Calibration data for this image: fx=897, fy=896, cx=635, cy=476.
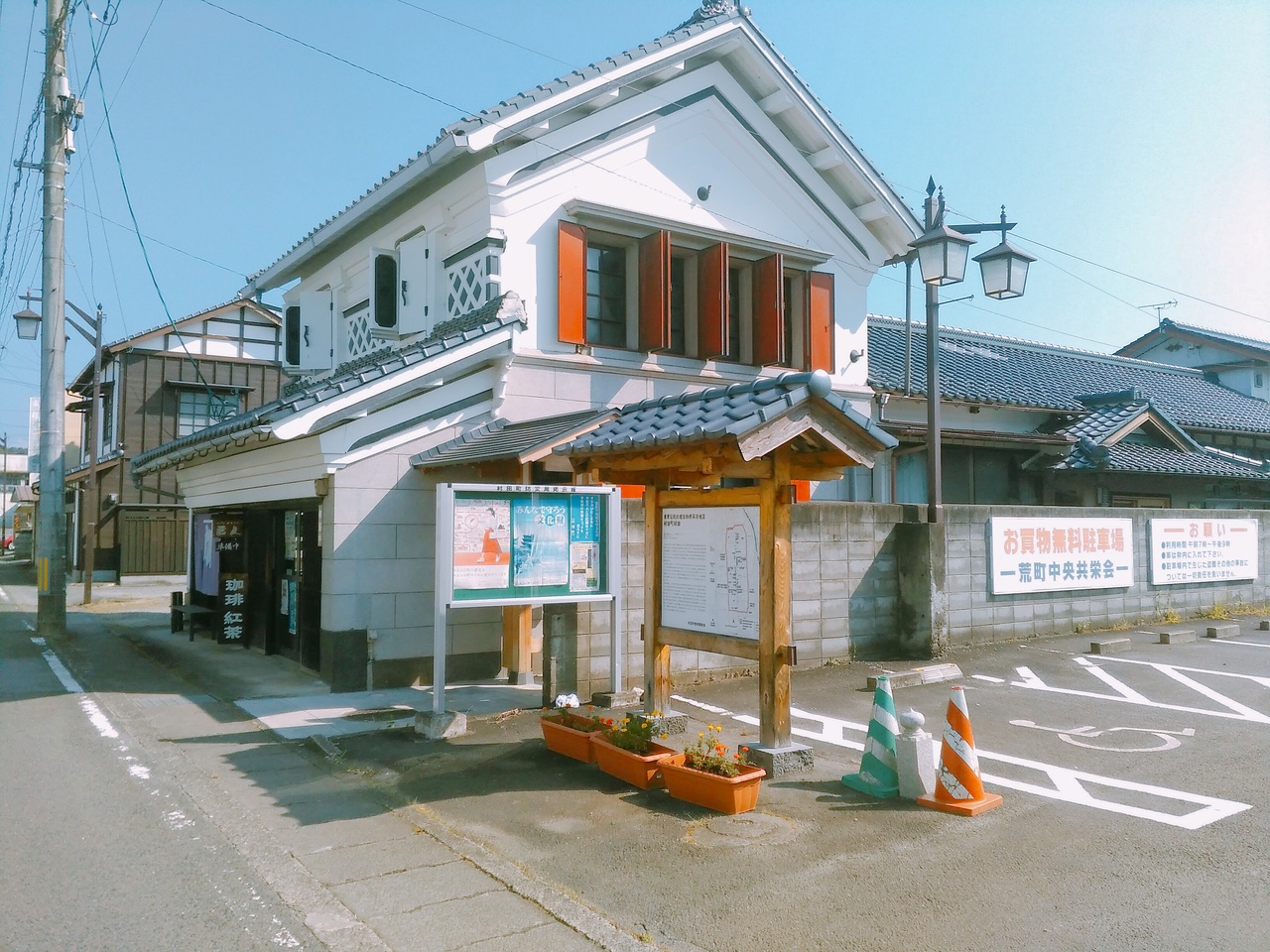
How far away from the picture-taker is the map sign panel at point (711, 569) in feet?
22.6

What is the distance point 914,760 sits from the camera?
6.22m

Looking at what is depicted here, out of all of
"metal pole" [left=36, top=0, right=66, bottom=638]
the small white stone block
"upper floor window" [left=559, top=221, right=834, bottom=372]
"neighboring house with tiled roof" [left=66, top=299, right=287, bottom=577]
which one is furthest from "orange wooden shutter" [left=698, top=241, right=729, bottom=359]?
"neighboring house with tiled roof" [left=66, top=299, right=287, bottom=577]

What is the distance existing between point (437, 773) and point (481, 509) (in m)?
2.25

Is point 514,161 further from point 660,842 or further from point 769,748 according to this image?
point 660,842

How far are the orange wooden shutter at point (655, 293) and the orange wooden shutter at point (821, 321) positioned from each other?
2.98m

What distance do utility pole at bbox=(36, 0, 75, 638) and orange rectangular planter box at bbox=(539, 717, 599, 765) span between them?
11870 millimetres

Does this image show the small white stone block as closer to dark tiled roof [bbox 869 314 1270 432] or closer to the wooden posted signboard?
the wooden posted signboard

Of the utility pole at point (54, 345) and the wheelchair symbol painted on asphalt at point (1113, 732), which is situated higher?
Result: the utility pole at point (54, 345)

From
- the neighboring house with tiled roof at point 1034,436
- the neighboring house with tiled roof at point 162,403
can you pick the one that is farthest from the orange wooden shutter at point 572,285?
the neighboring house with tiled roof at point 162,403

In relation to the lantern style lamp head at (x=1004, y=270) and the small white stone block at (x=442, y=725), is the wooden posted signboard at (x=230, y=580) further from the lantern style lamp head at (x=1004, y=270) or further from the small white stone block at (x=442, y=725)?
the lantern style lamp head at (x=1004, y=270)

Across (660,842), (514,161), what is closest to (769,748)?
(660,842)

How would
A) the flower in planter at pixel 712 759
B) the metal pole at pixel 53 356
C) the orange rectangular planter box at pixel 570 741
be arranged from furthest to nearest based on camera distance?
the metal pole at pixel 53 356 → the orange rectangular planter box at pixel 570 741 → the flower in planter at pixel 712 759

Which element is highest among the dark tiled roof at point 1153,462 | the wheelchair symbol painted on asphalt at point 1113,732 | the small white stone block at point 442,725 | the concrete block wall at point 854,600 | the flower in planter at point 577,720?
the dark tiled roof at point 1153,462

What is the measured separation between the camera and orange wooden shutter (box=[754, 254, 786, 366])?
1382cm
